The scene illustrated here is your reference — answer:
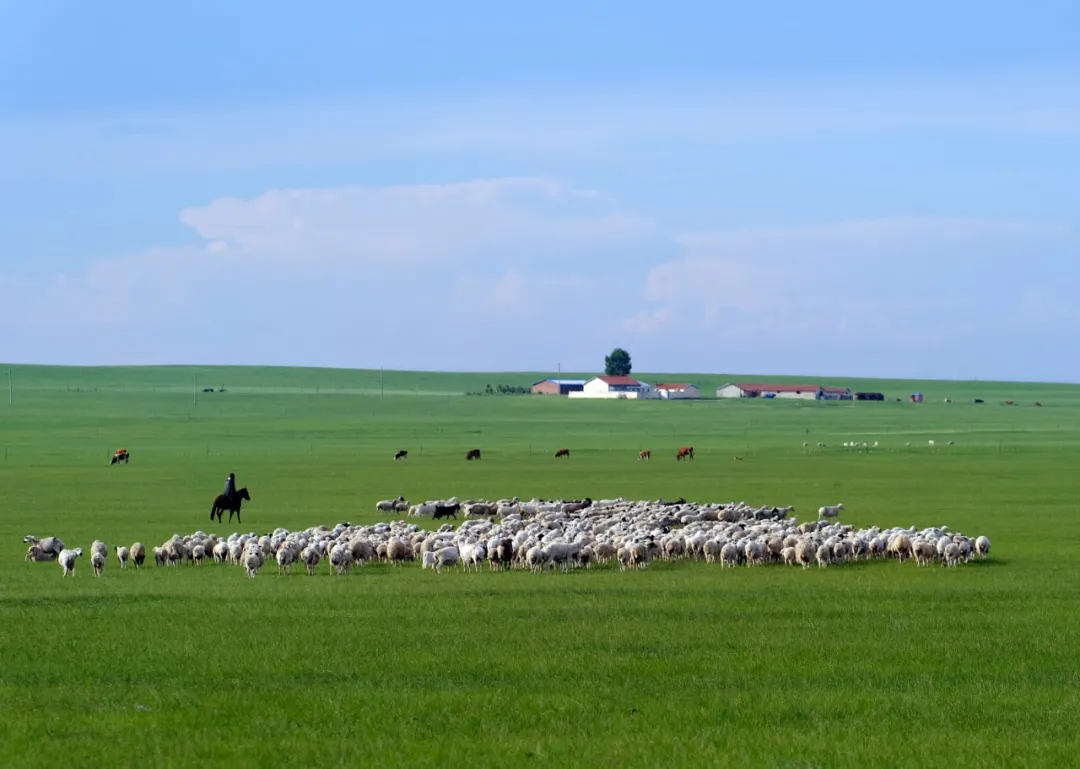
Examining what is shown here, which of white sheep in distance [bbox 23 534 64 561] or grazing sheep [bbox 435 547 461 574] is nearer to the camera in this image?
grazing sheep [bbox 435 547 461 574]

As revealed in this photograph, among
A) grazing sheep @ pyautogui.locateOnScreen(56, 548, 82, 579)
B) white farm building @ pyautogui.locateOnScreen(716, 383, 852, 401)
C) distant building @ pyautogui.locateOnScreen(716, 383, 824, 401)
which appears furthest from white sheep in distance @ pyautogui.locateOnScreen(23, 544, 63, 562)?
distant building @ pyautogui.locateOnScreen(716, 383, 824, 401)

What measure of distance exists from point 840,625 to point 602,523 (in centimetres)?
1399

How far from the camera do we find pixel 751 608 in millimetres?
20953

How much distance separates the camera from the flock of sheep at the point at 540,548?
27.1m

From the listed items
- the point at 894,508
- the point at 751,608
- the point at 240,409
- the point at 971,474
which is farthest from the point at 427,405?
the point at 751,608

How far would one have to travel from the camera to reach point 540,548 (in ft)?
89.0

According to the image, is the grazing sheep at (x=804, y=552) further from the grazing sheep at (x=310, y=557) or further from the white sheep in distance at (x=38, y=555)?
the white sheep in distance at (x=38, y=555)

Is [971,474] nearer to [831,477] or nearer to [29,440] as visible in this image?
[831,477]

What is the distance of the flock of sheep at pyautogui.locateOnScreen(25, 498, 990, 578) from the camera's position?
2712cm

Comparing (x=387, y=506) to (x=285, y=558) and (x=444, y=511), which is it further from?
(x=285, y=558)

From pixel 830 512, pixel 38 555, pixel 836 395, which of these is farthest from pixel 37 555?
pixel 836 395

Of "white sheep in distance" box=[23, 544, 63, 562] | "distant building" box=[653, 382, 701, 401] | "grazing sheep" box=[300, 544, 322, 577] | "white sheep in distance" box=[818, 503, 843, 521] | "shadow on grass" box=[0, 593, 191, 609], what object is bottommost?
"white sheep in distance" box=[23, 544, 63, 562]

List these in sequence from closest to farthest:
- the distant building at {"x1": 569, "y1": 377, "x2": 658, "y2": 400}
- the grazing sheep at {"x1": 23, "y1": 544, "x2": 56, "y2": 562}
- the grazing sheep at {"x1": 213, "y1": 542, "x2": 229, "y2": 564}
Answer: the grazing sheep at {"x1": 213, "y1": 542, "x2": 229, "y2": 564} → the grazing sheep at {"x1": 23, "y1": 544, "x2": 56, "y2": 562} → the distant building at {"x1": 569, "y1": 377, "x2": 658, "y2": 400}

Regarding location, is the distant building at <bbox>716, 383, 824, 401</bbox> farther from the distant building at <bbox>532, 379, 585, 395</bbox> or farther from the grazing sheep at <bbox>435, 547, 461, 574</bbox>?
the grazing sheep at <bbox>435, 547, 461, 574</bbox>
